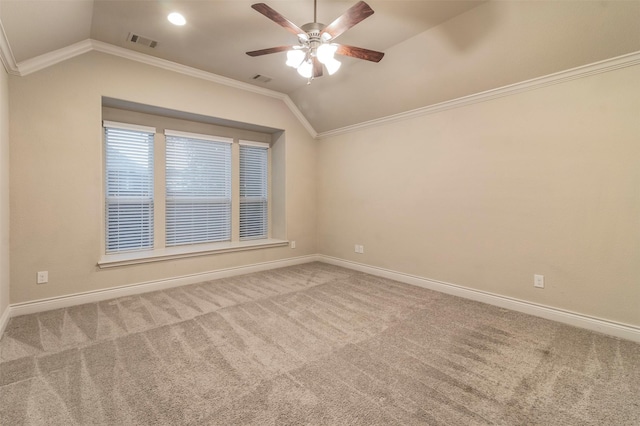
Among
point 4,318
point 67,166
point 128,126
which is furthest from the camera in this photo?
point 128,126

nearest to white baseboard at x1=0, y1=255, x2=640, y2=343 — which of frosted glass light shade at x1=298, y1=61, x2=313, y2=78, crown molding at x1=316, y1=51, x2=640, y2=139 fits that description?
crown molding at x1=316, y1=51, x2=640, y2=139

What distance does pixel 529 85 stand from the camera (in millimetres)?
2990

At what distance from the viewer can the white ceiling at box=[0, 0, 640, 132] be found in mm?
2377

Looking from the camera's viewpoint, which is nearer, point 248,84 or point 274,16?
point 274,16

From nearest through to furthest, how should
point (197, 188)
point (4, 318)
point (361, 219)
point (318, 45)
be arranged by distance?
point (318, 45), point (4, 318), point (197, 188), point (361, 219)

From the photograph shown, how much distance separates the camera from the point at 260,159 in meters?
A: 5.30

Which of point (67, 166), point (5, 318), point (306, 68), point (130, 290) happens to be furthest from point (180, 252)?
point (306, 68)

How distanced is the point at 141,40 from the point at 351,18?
8.52 feet

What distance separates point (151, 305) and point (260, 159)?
3.02m

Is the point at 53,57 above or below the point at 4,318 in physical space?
above

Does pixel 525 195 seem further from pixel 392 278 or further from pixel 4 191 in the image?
pixel 4 191

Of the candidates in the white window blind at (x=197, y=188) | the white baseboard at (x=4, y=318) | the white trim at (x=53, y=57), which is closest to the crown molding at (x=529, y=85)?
the white window blind at (x=197, y=188)

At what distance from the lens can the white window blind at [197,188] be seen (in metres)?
4.33

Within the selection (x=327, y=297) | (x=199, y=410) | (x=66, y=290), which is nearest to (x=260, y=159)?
(x=327, y=297)
